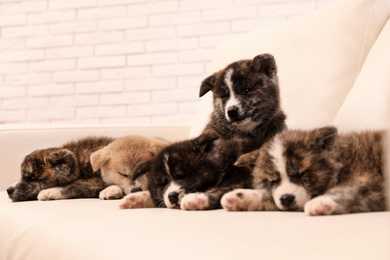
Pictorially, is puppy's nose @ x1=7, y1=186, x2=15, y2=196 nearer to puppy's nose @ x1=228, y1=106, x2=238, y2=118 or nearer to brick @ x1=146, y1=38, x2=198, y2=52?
puppy's nose @ x1=228, y1=106, x2=238, y2=118

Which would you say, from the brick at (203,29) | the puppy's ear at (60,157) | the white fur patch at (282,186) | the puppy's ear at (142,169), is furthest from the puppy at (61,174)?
the brick at (203,29)

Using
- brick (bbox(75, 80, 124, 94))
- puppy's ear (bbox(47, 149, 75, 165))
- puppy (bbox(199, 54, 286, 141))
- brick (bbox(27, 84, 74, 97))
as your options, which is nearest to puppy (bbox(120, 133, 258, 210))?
puppy (bbox(199, 54, 286, 141))

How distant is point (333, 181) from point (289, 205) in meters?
0.14

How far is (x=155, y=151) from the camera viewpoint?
2.16 metres

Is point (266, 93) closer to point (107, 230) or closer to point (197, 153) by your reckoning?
point (197, 153)

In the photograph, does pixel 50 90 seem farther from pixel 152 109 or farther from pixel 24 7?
pixel 152 109

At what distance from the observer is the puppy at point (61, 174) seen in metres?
2.20

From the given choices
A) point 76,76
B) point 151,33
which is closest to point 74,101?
point 76,76

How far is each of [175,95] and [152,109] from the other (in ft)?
0.75

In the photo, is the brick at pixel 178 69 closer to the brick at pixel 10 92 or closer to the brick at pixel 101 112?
the brick at pixel 101 112

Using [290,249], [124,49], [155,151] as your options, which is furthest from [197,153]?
[124,49]

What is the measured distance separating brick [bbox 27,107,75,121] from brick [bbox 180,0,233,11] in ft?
4.27

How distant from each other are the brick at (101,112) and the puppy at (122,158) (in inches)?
72.5

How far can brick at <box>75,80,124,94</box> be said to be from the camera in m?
4.13
